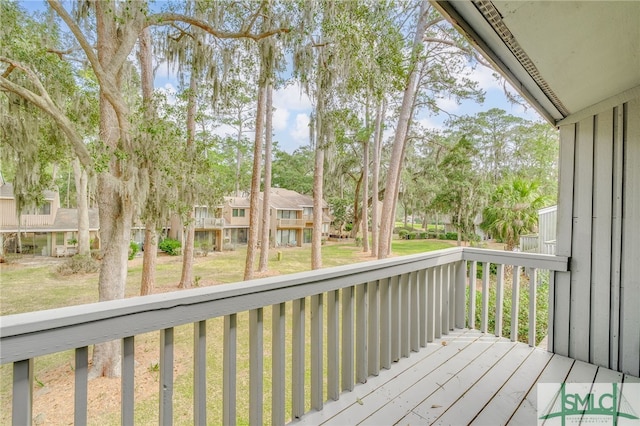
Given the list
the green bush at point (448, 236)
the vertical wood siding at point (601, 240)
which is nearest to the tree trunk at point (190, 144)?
the vertical wood siding at point (601, 240)

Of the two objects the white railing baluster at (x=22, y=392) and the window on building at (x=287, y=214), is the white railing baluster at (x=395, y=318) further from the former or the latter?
the window on building at (x=287, y=214)

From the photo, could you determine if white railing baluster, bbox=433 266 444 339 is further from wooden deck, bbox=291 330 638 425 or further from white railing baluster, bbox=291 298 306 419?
white railing baluster, bbox=291 298 306 419

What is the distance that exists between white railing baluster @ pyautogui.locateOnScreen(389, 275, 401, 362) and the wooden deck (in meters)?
0.08

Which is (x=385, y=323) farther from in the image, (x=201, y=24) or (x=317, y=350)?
(x=201, y=24)

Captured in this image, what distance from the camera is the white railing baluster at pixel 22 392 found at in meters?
0.78

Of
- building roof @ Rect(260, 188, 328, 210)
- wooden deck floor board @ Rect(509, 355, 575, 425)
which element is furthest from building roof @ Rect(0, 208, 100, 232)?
wooden deck floor board @ Rect(509, 355, 575, 425)

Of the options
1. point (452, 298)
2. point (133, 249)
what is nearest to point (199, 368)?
point (452, 298)

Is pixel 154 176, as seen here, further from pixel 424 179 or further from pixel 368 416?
pixel 424 179

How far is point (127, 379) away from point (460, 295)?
8.35 ft

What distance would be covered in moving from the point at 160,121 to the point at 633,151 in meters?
5.60

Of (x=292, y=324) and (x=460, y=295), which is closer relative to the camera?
(x=292, y=324)

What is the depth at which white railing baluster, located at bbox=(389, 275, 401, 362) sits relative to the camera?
2086mm

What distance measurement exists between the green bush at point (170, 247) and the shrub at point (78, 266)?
3.68 metres

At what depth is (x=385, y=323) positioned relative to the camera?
202 cm
